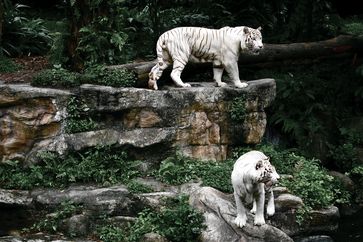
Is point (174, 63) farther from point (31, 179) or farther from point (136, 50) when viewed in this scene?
point (31, 179)

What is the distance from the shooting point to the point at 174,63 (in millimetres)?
11273

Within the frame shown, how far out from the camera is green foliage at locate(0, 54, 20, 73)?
12617mm

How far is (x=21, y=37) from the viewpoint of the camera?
1448cm

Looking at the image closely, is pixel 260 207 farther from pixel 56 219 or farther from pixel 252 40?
pixel 252 40

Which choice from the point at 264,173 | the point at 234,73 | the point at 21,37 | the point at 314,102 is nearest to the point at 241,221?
the point at 264,173

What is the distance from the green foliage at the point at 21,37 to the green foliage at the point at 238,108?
5.74 metres

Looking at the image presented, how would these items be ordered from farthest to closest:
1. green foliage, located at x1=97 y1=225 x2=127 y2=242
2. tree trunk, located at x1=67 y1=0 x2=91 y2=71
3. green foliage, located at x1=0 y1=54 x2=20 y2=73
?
green foliage, located at x1=0 y1=54 x2=20 y2=73 < tree trunk, located at x1=67 y1=0 x2=91 y2=71 < green foliage, located at x1=97 y1=225 x2=127 y2=242

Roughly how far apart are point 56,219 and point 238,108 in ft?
13.6

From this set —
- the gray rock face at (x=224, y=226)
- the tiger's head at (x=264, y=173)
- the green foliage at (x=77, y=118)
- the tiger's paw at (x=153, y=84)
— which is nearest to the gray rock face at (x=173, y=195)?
the gray rock face at (x=224, y=226)

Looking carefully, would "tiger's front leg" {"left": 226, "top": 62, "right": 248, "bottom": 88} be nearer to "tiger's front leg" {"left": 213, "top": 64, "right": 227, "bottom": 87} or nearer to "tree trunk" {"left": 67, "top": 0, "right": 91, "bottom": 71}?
"tiger's front leg" {"left": 213, "top": 64, "right": 227, "bottom": 87}

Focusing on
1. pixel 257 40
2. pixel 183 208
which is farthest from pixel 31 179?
pixel 257 40

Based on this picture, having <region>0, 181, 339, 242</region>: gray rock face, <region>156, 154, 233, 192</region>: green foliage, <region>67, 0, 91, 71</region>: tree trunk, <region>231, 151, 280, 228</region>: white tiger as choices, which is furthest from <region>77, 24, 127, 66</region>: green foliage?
<region>231, 151, 280, 228</region>: white tiger

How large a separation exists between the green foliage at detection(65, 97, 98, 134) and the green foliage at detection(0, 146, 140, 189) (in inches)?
17.2

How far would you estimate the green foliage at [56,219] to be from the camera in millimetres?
9289
